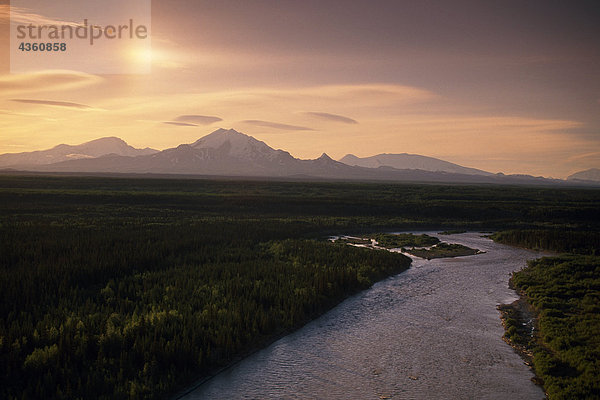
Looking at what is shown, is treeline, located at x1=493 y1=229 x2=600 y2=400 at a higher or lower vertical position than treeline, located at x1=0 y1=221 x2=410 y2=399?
lower

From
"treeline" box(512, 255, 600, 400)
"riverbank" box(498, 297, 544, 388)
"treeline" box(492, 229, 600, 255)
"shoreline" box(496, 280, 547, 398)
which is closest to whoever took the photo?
"treeline" box(512, 255, 600, 400)

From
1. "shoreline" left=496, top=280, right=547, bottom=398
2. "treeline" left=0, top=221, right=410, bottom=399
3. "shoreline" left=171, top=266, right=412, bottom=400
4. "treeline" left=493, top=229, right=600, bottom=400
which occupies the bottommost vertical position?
"shoreline" left=171, top=266, right=412, bottom=400

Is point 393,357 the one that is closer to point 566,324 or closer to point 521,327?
point 521,327

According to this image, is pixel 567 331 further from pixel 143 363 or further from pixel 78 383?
pixel 78 383

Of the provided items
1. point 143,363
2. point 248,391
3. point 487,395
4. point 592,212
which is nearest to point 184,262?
point 143,363

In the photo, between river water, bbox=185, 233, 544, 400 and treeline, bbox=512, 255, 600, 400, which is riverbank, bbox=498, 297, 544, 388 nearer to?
treeline, bbox=512, 255, 600, 400

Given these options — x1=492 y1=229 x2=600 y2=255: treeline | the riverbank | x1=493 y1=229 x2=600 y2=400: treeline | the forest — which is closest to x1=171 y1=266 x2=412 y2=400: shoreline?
the forest

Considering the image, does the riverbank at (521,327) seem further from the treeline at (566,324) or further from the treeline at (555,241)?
the treeline at (555,241)
